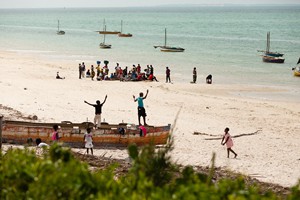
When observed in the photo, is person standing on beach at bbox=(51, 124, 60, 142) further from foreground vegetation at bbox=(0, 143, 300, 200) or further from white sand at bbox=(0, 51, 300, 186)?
foreground vegetation at bbox=(0, 143, 300, 200)

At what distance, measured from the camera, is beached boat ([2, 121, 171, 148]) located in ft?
59.0

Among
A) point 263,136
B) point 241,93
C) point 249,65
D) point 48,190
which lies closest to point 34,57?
point 249,65

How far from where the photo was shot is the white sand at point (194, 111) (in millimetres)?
18516

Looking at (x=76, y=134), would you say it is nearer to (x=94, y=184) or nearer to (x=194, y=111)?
(x=194, y=111)

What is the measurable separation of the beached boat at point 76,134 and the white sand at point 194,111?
531 mm

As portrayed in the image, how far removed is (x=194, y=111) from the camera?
27641 millimetres

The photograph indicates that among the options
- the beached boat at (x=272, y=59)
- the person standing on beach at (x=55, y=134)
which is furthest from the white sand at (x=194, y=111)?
the beached boat at (x=272, y=59)

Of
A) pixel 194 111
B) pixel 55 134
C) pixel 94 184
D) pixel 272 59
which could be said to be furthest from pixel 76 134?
pixel 272 59

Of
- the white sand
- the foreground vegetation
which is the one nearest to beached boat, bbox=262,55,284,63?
the white sand

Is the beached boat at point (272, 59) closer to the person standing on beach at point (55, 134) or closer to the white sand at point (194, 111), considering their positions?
the white sand at point (194, 111)

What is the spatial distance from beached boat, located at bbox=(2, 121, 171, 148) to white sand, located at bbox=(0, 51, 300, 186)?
1.74 feet

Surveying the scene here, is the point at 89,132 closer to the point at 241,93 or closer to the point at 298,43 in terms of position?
the point at 241,93

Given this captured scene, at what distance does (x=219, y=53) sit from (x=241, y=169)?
1908 inches

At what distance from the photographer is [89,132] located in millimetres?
17344
